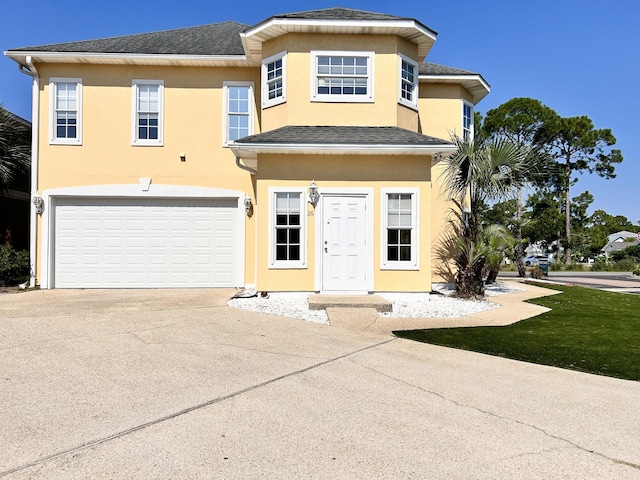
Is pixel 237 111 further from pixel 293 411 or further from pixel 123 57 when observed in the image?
pixel 293 411

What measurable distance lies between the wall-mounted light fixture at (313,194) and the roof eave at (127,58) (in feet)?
16.6

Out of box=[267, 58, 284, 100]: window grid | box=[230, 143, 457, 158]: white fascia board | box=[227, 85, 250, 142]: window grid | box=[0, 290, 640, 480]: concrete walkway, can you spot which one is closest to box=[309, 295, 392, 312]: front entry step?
box=[0, 290, 640, 480]: concrete walkway

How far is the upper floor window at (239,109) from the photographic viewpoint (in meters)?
12.4

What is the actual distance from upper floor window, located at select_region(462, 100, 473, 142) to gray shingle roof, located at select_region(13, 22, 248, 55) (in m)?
7.38

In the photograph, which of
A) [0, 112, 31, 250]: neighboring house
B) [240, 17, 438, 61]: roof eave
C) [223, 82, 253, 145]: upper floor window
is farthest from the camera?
[0, 112, 31, 250]: neighboring house

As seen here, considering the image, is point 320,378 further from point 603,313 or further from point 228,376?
point 603,313

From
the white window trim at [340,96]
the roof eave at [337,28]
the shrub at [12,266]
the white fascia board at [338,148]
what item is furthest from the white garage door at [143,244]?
the roof eave at [337,28]

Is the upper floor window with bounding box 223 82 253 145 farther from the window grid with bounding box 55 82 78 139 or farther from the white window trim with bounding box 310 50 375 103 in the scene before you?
the window grid with bounding box 55 82 78 139

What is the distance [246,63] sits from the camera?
40.1 ft

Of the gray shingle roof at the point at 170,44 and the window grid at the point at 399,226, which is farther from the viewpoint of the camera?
the gray shingle roof at the point at 170,44

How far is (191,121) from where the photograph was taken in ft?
40.5

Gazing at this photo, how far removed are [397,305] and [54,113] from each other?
11286mm

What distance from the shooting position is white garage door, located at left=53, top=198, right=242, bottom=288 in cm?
1205

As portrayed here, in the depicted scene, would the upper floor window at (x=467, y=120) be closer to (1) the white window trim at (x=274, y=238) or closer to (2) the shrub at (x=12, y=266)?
(1) the white window trim at (x=274, y=238)
